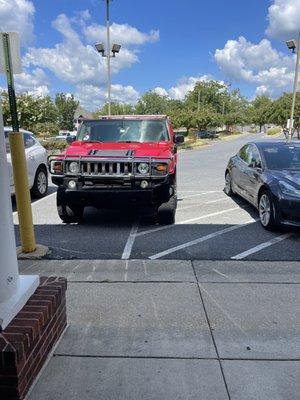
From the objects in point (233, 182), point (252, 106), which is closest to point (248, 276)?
point (233, 182)

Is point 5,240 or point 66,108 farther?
point 66,108

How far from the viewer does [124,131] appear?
7.25m

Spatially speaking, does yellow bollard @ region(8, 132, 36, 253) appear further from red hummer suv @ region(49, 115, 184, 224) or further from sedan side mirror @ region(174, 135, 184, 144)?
sedan side mirror @ region(174, 135, 184, 144)

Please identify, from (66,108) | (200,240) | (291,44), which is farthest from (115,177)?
(66,108)

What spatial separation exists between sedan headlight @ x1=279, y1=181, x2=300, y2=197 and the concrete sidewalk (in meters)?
1.37

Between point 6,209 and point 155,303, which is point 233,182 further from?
point 6,209

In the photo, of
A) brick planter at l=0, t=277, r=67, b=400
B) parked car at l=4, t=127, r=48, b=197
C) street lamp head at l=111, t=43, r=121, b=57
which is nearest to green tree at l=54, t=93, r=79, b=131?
street lamp head at l=111, t=43, r=121, b=57

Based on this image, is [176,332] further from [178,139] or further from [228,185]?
[228,185]

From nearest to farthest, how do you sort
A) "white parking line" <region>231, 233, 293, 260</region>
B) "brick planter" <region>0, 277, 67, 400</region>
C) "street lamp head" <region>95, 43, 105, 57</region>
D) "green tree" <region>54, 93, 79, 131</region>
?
"brick planter" <region>0, 277, 67, 400</region>
"white parking line" <region>231, 233, 293, 260</region>
"street lamp head" <region>95, 43, 105, 57</region>
"green tree" <region>54, 93, 79, 131</region>

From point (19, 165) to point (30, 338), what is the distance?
8.76 ft

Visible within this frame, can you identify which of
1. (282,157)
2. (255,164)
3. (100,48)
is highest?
(100,48)

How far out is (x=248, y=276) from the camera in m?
4.52

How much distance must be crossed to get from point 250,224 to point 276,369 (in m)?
4.15

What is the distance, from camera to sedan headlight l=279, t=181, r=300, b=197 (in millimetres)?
5863
